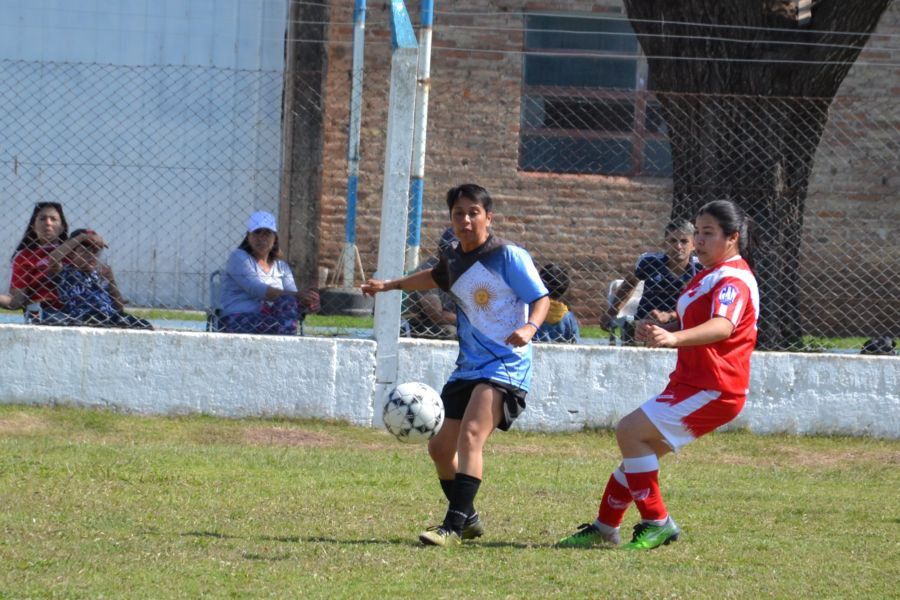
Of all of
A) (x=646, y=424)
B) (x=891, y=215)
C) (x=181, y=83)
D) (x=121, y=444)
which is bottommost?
(x=121, y=444)

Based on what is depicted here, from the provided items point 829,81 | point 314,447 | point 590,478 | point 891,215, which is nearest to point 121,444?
point 314,447

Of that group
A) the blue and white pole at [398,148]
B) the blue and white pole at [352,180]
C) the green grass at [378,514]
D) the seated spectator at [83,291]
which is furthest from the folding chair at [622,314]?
the seated spectator at [83,291]

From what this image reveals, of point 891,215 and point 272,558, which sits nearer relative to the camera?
point 272,558

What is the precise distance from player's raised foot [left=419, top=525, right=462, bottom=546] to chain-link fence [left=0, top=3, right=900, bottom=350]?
398cm

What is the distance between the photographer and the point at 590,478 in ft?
28.2

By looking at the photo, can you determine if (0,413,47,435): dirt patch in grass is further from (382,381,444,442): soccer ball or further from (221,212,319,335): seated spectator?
(382,381,444,442): soccer ball

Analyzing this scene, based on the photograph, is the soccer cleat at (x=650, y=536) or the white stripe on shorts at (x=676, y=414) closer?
the white stripe on shorts at (x=676, y=414)

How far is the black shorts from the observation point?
6.45 m

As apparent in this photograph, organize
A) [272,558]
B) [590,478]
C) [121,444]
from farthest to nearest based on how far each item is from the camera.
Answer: [121,444], [590,478], [272,558]

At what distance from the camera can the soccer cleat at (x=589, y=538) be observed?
6316 millimetres

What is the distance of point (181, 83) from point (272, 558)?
24.8 ft

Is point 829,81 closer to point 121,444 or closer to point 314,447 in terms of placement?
point 314,447

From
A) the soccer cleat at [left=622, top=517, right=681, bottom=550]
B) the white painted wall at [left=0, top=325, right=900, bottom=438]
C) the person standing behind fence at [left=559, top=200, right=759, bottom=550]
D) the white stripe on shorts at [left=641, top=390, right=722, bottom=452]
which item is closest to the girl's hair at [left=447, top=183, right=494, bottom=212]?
the person standing behind fence at [left=559, top=200, right=759, bottom=550]

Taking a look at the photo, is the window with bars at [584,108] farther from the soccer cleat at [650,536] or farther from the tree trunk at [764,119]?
the soccer cleat at [650,536]
